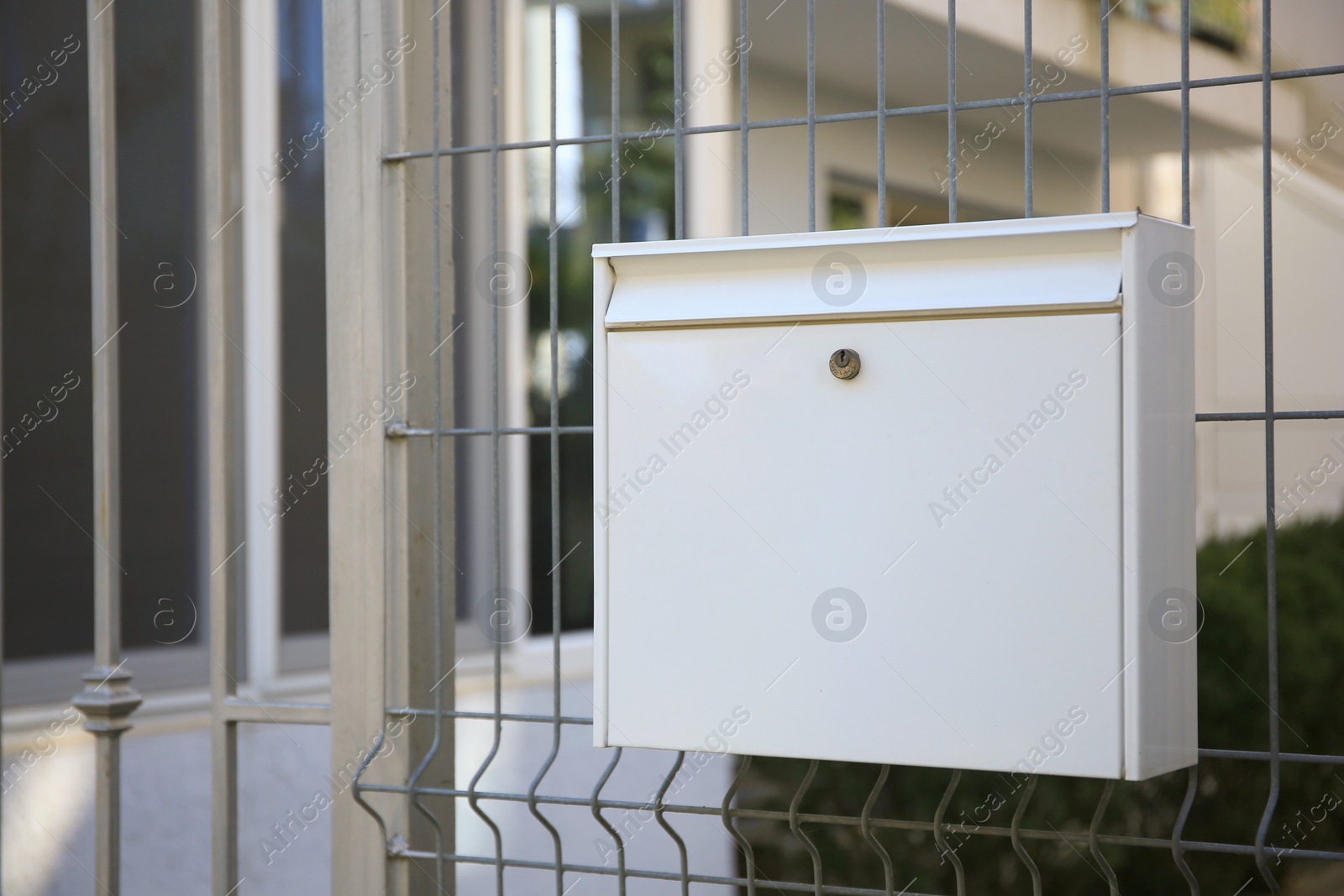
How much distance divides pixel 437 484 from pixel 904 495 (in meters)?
0.79

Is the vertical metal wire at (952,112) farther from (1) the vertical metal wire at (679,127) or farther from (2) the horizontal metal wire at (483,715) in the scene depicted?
(2) the horizontal metal wire at (483,715)

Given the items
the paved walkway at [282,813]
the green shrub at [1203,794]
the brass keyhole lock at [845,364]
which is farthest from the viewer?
the green shrub at [1203,794]

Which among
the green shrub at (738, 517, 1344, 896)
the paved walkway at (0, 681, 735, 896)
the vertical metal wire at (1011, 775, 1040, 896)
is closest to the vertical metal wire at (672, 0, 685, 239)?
the vertical metal wire at (1011, 775, 1040, 896)

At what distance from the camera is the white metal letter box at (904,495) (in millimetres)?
1343

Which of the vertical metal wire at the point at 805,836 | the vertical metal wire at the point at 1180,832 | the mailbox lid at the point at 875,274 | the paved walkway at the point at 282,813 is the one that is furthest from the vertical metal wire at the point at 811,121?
the paved walkway at the point at 282,813

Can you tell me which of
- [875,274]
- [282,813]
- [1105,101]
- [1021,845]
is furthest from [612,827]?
[282,813]

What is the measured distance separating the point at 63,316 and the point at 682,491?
2.52m

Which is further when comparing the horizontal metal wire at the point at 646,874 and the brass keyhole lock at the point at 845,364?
the horizontal metal wire at the point at 646,874

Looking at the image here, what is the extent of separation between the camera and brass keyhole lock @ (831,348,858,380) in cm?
145

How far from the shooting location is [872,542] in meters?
1.44

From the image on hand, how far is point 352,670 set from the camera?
1.94m

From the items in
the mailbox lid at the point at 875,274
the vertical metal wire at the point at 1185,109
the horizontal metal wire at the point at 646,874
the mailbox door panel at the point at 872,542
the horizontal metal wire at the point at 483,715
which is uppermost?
the vertical metal wire at the point at 1185,109

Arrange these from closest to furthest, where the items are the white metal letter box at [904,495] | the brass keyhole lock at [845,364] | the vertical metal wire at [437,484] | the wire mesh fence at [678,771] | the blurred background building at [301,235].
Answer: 1. the white metal letter box at [904,495]
2. the brass keyhole lock at [845,364]
3. the vertical metal wire at [437,484]
4. the wire mesh fence at [678,771]
5. the blurred background building at [301,235]

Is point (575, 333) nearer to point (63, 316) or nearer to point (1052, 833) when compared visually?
point (63, 316)
